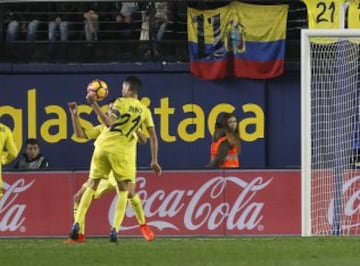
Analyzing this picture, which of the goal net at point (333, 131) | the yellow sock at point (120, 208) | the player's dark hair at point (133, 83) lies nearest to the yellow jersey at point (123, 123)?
the player's dark hair at point (133, 83)

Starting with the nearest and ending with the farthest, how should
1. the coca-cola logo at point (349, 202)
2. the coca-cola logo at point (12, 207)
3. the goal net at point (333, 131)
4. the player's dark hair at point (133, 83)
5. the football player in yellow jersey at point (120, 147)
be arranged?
the player's dark hair at point (133, 83)
the football player in yellow jersey at point (120, 147)
the goal net at point (333, 131)
the coca-cola logo at point (349, 202)
the coca-cola logo at point (12, 207)

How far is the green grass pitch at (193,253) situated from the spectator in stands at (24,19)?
25.8 feet

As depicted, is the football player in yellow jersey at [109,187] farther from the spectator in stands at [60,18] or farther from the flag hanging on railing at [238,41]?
the spectator in stands at [60,18]

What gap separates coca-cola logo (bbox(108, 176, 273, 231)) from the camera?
1786cm

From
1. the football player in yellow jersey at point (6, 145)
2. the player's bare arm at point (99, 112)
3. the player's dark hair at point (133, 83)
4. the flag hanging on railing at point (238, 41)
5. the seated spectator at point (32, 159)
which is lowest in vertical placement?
the seated spectator at point (32, 159)

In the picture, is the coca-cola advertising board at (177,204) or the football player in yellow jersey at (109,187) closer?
the football player in yellow jersey at (109,187)

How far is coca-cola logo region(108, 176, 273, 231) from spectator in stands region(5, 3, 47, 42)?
487 centimetres

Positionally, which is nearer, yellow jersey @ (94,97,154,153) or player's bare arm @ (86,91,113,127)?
player's bare arm @ (86,91,113,127)

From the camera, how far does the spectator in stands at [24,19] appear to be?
71.1 feet

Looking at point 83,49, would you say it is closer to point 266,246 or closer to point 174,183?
point 174,183

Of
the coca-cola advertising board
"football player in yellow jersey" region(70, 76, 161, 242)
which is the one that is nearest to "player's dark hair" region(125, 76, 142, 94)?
"football player in yellow jersey" region(70, 76, 161, 242)

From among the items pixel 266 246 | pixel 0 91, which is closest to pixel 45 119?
pixel 0 91

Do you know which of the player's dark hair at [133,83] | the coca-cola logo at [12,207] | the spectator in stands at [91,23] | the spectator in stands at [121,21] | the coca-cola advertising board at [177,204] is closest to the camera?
the player's dark hair at [133,83]

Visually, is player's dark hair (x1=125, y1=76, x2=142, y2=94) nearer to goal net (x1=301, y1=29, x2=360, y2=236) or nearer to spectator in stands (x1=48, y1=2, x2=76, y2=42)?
goal net (x1=301, y1=29, x2=360, y2=236)
